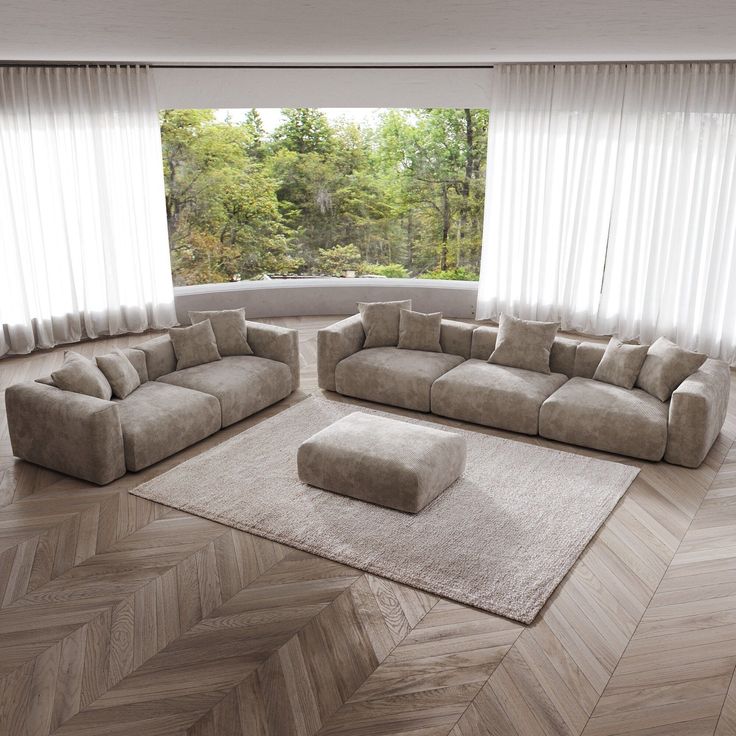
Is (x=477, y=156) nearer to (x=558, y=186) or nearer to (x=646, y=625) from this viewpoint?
(x=558, y=186)

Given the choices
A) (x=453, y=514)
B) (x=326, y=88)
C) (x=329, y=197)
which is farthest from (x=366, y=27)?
(x=329, y=197)

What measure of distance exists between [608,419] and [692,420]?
1.83 ft

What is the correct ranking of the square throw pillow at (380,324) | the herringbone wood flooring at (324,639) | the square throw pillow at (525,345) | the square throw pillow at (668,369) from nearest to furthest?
the herringbone wood flooring at (324,639) → the square throw pillow at (668,369) → the square throw pillow at (525,345) → the square throw pillow at (380,324)

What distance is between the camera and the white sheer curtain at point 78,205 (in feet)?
24.3

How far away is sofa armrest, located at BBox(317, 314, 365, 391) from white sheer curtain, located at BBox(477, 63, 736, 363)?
8.27ft

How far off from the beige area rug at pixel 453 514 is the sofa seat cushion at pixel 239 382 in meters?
0.34

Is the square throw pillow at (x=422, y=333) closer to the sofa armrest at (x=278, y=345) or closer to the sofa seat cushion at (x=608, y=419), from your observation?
the sofa armrest at (x=278, y=345)

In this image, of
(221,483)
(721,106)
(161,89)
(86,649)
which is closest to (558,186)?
(721,106)

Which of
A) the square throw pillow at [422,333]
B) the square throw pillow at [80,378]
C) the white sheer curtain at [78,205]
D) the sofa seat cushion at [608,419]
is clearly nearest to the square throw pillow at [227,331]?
the square throw pillow at [80,378]

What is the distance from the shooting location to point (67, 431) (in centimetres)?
492

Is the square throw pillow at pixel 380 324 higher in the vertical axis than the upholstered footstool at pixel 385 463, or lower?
higher

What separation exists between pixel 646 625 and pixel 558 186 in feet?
18.0

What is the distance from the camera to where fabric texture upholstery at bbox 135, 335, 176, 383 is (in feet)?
19.9

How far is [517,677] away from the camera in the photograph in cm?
329
